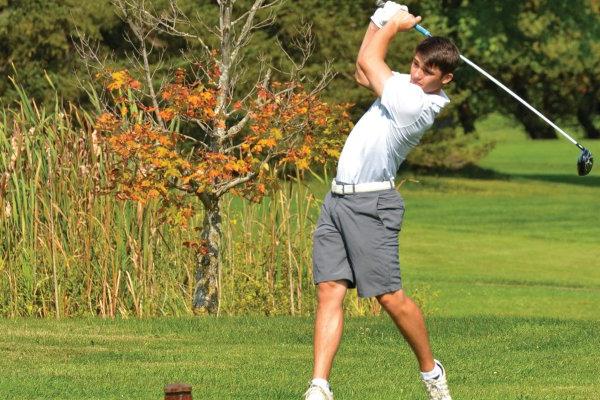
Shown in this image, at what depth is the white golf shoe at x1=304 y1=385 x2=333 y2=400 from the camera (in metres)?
6.67

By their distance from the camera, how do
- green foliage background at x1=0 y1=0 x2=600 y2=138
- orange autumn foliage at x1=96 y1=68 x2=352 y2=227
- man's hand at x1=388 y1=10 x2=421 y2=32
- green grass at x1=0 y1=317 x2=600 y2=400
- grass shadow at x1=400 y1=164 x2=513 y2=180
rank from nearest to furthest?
man's hand at x1=388 y1=10 x2=421 y2=32 → green grass at x1=0 y1=317 x2=600 y2=400 → orange autumn foliage at x1=96 y1=68 x2=352 y2=227 → green foliage background at x1=0 y1=0 x2=600 y2=138 → grass shadow at x1=400 y1=164 x2=513 y2=180

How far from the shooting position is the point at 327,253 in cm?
688

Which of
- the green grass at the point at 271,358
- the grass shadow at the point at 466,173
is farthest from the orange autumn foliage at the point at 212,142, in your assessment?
the grass shadow at the point at 466,173

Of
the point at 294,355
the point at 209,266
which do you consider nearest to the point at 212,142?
the point at 209,266

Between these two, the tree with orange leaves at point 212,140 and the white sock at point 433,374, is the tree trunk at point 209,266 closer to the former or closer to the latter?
the tree with orange leaves at point 212,140

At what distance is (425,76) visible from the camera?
271 inches

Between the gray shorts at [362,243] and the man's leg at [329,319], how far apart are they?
53 mm

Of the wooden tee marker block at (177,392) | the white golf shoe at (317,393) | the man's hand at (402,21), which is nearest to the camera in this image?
the wooden tee marker block at (177,392)

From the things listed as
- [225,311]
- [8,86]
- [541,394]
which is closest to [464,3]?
[8,86]

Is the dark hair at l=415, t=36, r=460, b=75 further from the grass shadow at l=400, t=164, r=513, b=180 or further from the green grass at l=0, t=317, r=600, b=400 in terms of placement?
the grass shadow at l=400, t=164, r=513, b=180

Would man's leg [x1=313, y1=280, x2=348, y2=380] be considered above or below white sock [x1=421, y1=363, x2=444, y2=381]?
above

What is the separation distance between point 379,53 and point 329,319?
1211 mm

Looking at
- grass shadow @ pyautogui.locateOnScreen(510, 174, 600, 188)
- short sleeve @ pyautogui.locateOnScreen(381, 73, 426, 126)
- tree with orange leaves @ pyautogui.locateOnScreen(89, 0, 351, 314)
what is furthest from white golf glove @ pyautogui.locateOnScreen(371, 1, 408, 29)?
grass shadow @ pyautogui.locateOnScreen(510, 174, 600, 188)

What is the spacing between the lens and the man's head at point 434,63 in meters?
6.82
